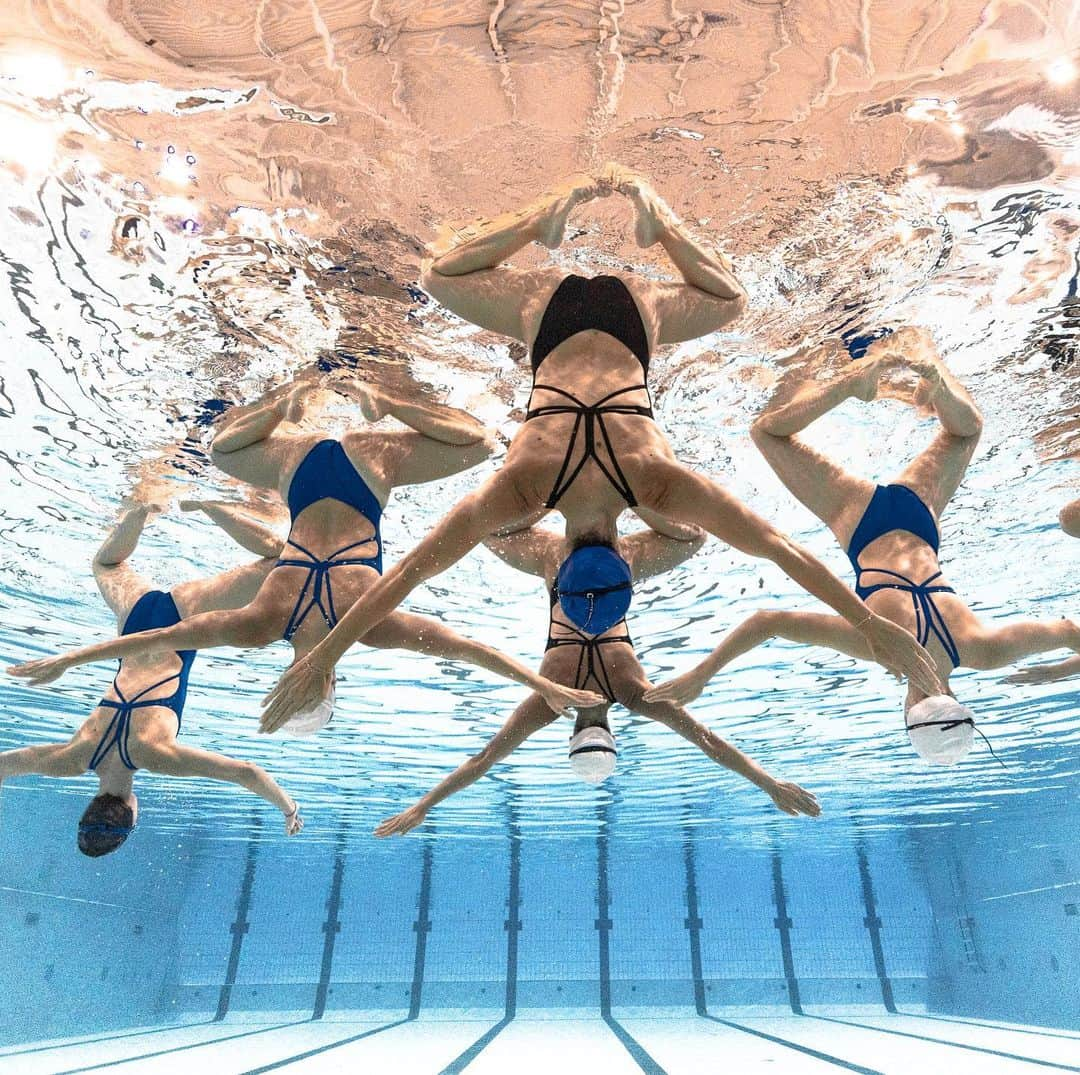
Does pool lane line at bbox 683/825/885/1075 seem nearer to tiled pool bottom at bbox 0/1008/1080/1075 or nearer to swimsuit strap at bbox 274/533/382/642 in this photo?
tiled pool bottom at bbox 0/1008/1080/1075

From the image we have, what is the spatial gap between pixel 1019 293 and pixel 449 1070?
19454 mm

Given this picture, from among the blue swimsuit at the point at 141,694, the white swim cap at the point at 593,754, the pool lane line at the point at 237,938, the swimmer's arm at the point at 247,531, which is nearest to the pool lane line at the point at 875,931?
the pool lane line at the point at 237,938

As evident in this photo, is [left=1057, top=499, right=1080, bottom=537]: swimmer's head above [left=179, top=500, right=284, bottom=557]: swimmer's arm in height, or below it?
below

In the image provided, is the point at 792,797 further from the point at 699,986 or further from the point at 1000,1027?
the point at 699,986

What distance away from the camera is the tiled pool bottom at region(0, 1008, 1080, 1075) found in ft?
62.0

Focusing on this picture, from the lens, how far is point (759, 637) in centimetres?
611

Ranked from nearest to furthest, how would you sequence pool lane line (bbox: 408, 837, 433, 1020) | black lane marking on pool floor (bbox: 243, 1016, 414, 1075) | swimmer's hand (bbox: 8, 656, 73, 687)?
swimmer's hand (bbox: 8, 656, 73, 687), black lane marking on pool floor (bbox: 243, 1016, 414, 1075), pool lane line (bbox: 408, 837, 433, 1020)

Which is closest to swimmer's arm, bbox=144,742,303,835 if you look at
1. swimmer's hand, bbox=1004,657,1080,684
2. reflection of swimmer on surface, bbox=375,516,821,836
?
reflection of swimmer on surface, bbox=375,516,821,836

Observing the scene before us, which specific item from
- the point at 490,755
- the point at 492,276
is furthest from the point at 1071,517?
the point at 490,755

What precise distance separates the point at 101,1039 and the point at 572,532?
96.3 ft

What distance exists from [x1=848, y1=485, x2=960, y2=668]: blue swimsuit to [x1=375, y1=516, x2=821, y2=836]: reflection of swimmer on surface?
54.3 inches

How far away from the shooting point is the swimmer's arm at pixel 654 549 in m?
7.46

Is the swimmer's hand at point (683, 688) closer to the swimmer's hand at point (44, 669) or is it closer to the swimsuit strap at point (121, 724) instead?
the swimmer's hand at point (44, 669)

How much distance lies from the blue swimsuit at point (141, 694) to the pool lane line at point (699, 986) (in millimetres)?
16407
